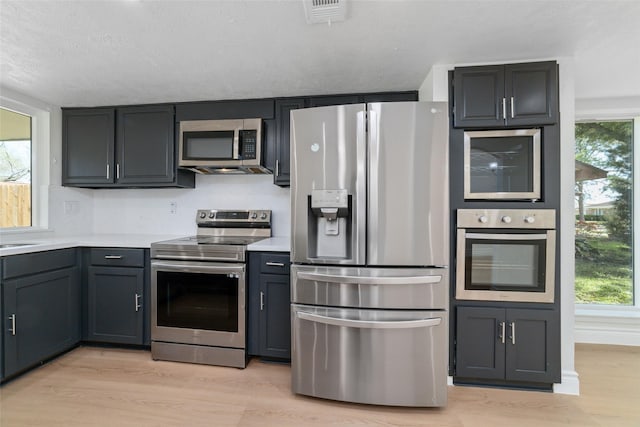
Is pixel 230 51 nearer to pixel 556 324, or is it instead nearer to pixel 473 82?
pixel 473 82

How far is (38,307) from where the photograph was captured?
2.17 metres

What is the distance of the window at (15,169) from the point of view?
2.60 meters

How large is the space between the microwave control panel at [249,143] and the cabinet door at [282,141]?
202 mm

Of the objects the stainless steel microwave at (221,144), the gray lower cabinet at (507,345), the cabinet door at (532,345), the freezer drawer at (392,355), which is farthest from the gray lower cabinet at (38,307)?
the cabinet door at (532,345)

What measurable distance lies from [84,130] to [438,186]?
10.6 ft

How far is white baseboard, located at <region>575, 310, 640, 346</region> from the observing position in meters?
2.70

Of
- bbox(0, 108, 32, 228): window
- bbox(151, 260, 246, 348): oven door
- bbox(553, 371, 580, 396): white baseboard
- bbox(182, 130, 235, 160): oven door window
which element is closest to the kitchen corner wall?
bbox(182, 130, 235, 160): oven door window

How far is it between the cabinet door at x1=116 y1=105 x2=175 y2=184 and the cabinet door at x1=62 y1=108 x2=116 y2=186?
96 millimetres

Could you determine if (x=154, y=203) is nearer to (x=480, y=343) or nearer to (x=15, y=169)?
(x=15, y=169)

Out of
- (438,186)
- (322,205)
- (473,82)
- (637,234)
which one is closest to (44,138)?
(322,205)

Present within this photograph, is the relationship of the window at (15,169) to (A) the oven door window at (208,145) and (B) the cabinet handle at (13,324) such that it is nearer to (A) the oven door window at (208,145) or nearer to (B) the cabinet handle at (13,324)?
(B) the cabinet handle at (13,324)

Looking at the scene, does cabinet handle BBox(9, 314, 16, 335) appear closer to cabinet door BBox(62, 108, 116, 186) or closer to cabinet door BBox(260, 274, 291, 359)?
cabinet door BBox(62, 108, 116, 186)

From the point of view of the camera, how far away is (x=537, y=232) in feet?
6.49

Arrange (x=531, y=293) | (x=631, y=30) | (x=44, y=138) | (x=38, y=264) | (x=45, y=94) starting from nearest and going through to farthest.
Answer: (x=631, y=30) → (x=531, y=293) → (x=38, y=264) → (x=45, y=94) → (x=44, y=138)
